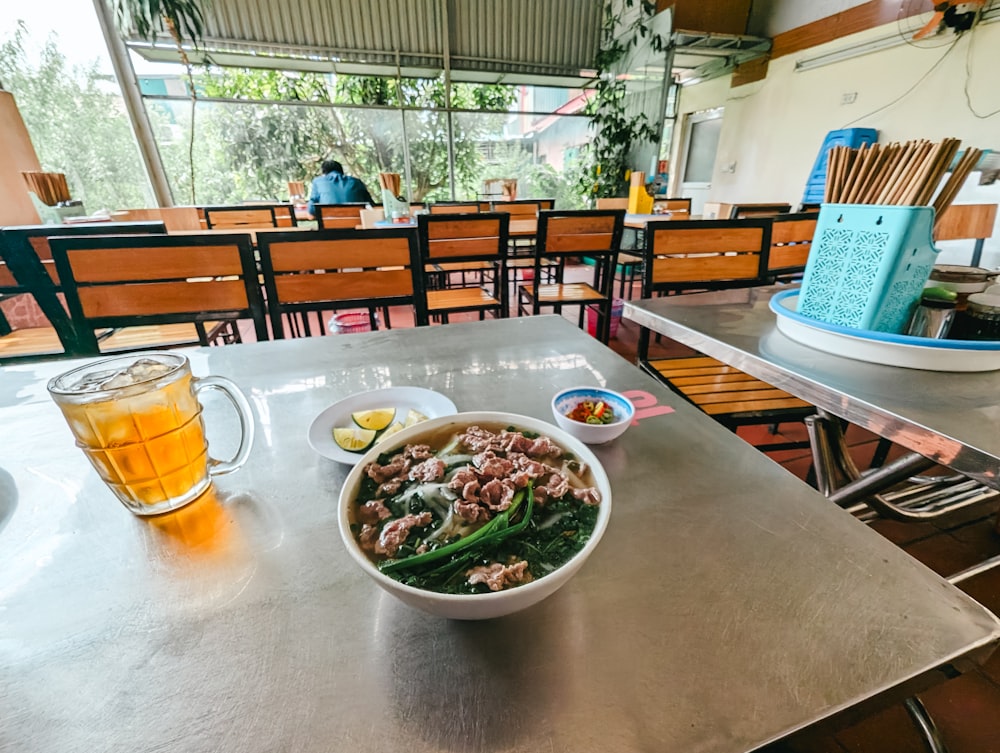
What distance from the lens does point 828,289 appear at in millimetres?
917

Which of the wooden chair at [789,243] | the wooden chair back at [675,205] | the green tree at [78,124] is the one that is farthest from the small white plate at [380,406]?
the green tree at [78,124]

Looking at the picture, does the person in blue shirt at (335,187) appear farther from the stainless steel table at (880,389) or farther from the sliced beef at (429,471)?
the sliced beef at (429,471)

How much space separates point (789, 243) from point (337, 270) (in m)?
2.04

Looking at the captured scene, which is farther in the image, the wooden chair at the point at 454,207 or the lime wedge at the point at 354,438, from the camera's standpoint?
the wooden chair at the point at 454,207

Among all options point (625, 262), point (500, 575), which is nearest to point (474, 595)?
point (500, 575)

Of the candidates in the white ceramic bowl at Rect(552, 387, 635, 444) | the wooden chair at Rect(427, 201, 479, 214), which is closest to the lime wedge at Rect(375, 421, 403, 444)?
the white ceramic bowl at Rect(552, 387, 635, 444)

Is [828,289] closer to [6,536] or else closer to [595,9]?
[6,536]

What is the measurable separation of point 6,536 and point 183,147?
22.6ft

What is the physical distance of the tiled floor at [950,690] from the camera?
1025mm

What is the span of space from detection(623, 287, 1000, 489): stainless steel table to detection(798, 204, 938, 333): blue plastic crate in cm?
11

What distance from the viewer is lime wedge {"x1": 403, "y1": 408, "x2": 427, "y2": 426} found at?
0.68 metres

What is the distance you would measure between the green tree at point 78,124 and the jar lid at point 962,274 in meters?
5.98

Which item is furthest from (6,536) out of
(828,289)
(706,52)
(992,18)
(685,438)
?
(706,52)

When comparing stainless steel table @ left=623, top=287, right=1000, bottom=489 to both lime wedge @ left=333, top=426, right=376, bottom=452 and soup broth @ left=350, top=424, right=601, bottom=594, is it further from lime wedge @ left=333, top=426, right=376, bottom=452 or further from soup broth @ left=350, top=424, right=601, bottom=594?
lime wedge @ left=333, top=426, right=376, bottom=452
